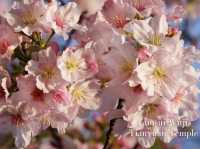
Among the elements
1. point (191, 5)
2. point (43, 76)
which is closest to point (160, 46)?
point (43, 76)

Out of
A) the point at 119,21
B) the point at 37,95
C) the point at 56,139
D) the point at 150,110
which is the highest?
the point at 119,21

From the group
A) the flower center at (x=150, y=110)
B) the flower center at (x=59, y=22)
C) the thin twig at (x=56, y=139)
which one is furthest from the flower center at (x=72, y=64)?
the thin twig at (x=56, y=139)

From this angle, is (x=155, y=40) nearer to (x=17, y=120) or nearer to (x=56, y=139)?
(x=17, y=120)

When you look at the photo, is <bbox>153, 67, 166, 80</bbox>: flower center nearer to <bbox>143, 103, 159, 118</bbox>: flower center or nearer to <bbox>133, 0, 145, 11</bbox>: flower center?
<bbox>143, 103, 159, 118</bbox>: flower center

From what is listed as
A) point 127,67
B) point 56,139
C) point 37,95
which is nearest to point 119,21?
point 127,67

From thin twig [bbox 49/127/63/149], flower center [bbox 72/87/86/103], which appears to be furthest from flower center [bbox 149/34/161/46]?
thin twig [bbox 49/127/63/149]

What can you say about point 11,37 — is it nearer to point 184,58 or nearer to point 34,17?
point 34,17

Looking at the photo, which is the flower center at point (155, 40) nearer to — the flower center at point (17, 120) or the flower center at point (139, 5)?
the flower center at point (139, 5)

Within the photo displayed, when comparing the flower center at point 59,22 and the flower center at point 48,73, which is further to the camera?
the flower center at point 59,22
